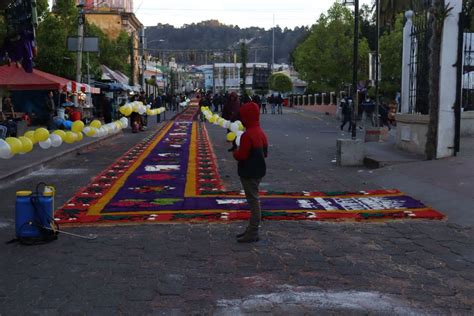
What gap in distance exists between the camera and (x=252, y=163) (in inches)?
280

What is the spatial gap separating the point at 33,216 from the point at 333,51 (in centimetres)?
3627

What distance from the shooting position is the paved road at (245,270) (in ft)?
16.3

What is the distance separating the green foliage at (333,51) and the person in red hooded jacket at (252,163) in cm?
3476

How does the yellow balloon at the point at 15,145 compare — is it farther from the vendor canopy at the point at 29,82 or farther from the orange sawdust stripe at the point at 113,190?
the vendor canopy at the point at 29,82

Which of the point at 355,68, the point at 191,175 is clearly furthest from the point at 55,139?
the point at 355,68

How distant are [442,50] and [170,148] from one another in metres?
9.85

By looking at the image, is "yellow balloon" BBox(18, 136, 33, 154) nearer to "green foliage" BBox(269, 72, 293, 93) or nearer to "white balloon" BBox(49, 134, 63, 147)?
"white balloon" BBox(49, 134, 63, 147)

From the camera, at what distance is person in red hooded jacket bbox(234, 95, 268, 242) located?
23.3 ft

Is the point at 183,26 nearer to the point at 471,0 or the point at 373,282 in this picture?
the point at 471,0

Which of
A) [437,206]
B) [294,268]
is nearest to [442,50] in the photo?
[437,206]

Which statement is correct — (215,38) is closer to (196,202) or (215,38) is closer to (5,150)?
(196,202)

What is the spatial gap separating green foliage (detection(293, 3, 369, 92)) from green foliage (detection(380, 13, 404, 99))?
1.41 meters

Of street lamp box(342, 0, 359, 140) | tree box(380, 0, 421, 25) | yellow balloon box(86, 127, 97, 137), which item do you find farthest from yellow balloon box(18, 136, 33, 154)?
tree box(380, 0, 421, 25)

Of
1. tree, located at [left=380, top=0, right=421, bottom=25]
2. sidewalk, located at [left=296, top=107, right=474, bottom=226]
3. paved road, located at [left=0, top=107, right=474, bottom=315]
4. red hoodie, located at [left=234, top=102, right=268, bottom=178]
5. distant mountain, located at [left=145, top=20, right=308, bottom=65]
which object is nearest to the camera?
paved road, located at [left=0, top=107, right=474, bottom=315]
